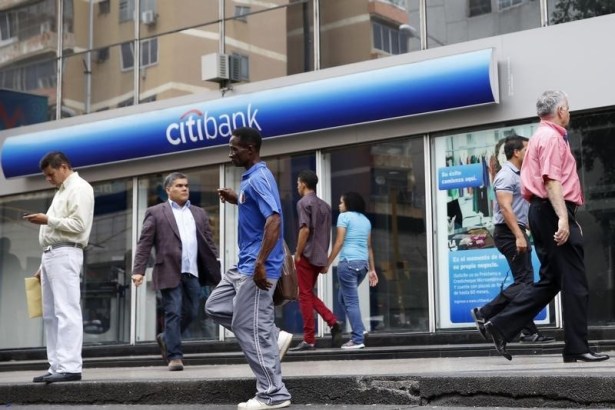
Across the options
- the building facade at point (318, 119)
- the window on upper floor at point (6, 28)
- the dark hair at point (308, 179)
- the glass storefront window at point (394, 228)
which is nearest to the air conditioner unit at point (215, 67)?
the building facade at point (318, 119)

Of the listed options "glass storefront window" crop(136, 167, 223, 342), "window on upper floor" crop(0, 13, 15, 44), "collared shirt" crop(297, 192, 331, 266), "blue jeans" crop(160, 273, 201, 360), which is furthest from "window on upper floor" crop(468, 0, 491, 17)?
"window on upper floor" crop(0, 13, 15, 44)

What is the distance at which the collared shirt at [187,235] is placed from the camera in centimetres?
987

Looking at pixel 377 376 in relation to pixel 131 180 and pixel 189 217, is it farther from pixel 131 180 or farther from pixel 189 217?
pixel 131 180

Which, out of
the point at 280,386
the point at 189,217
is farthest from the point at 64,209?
the point at 280,386

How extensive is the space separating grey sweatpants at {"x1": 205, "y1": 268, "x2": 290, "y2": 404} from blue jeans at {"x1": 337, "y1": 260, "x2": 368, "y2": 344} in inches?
185

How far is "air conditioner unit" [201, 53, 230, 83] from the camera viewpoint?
48.8 feet

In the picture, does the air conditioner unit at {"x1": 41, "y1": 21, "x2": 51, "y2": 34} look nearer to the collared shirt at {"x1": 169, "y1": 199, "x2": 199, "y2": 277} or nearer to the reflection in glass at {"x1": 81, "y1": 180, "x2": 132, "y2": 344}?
the reflection in glass at {"x1": 81, "y1": 180, "x2": 132, "y2": 344}

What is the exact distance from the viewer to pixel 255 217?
6.79m

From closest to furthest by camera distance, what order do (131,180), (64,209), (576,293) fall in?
1. (576,293)
2. (64,209)
3. (131,180)

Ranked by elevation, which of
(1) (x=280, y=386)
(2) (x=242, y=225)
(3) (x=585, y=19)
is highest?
(3) (x=585, y=19)

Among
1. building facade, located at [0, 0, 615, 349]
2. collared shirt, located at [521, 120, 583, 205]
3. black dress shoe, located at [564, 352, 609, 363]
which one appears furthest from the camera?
building facade, located at [0, 0, 615, 349]

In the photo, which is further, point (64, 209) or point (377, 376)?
point (64, 209)

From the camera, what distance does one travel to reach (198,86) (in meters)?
15.5

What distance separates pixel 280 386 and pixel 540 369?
5.33 ft
